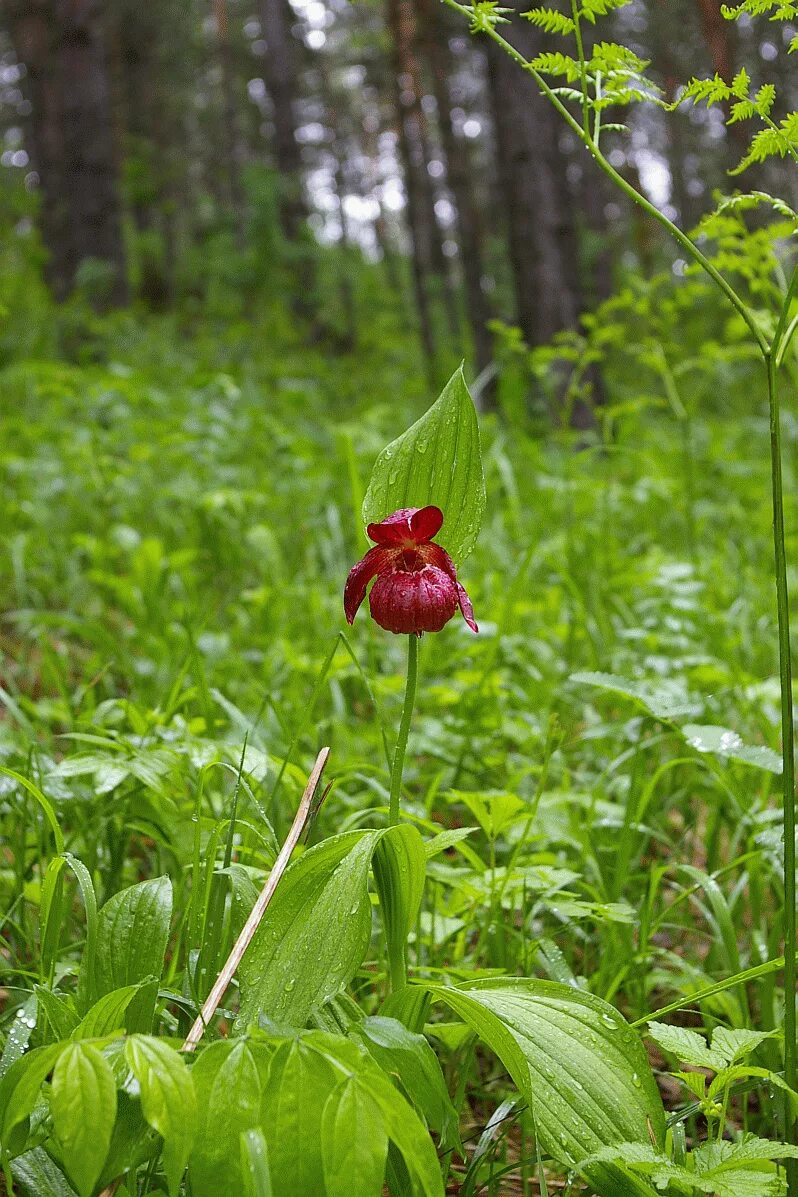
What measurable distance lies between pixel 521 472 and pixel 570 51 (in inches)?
106

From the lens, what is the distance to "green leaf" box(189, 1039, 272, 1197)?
28.9 inches

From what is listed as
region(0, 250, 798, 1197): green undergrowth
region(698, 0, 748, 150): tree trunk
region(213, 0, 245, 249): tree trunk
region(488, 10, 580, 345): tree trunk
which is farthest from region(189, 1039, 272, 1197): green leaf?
region(213, 0, 245, 249): tree trunk

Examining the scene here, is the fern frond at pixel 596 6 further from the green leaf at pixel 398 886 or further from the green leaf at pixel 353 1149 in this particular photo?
the green leaf at pixel 353 1149

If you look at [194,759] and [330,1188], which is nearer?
[330,1188]

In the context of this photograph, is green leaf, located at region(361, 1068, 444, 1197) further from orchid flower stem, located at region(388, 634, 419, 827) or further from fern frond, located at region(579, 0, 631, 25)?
fern frond, located at region(579, 0, 631, 25)

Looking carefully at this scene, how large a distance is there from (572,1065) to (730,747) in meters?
0.62

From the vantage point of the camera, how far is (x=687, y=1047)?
94 cm

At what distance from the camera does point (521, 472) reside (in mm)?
4223

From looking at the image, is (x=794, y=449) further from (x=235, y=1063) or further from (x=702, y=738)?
(x=235, y=1063)

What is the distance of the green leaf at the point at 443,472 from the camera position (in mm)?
1054

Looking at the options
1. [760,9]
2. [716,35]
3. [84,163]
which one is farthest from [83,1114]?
[84,163]

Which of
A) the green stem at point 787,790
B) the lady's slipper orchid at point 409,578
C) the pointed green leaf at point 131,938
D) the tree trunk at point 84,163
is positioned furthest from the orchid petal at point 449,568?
the tree trunk at point 84,163

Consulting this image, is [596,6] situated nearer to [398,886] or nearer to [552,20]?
[552,20]

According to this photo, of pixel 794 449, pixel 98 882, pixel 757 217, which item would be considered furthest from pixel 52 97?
pixel 98 882
